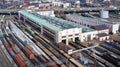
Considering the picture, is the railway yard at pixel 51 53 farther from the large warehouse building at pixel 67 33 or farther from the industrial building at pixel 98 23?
the industrial building at pixel 98 23

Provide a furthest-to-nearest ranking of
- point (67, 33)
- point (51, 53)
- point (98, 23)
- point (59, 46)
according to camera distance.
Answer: point (98, 23)
point (67, 33)
point (59, 46)
point (51, 53)

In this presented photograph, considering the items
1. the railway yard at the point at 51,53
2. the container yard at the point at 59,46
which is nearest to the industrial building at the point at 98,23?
the container yard at the point at 59,46

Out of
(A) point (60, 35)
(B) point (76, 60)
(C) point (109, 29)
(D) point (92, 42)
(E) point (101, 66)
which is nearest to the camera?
(E) point (101, 66)

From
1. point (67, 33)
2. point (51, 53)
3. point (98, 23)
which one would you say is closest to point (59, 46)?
point (51, 53)

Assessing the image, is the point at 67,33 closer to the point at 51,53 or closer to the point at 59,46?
the point at 59,46

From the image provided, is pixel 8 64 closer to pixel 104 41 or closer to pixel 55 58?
pixel 55 58

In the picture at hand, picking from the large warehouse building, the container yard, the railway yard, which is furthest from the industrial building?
the railway yard

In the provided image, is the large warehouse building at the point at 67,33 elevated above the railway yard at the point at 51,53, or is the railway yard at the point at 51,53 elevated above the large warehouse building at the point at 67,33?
the large warehouse building at the point at 67,33

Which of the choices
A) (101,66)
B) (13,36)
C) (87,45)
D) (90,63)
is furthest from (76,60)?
(13,36)

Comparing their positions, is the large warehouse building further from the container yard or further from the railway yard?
the railway yard
